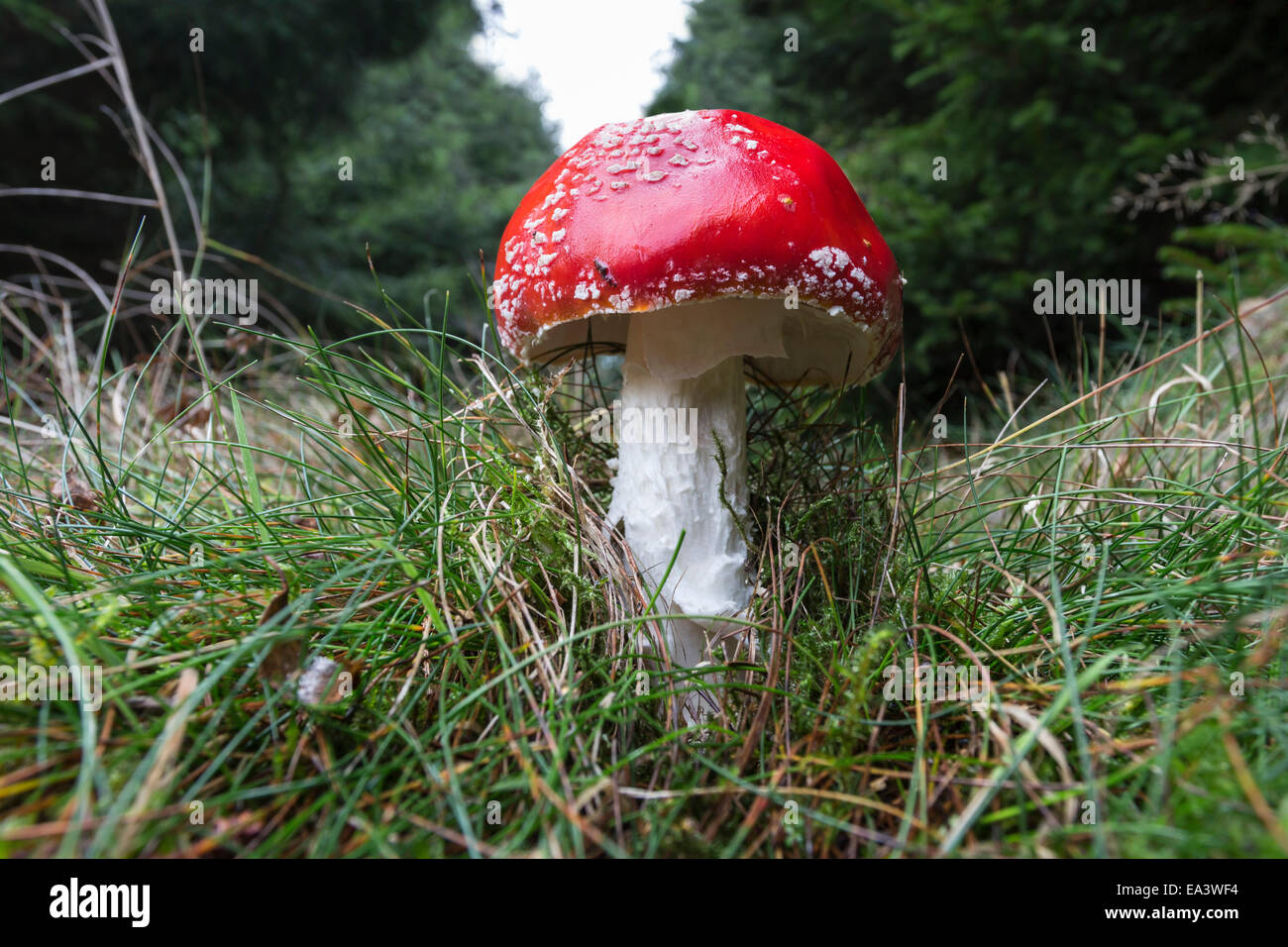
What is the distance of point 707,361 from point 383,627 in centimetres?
95

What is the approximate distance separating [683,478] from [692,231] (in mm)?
626

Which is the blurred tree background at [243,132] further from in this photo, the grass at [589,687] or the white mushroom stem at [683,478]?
the grass at [589,687]

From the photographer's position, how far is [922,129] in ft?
14.9

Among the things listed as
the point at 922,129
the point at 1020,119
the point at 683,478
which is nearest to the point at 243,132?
the point at 922,129

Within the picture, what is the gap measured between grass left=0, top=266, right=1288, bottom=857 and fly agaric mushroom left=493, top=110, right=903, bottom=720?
0.15 m

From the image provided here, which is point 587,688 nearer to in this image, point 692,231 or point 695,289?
point 695,289

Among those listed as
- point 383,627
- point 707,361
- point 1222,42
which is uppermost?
point 1222,42

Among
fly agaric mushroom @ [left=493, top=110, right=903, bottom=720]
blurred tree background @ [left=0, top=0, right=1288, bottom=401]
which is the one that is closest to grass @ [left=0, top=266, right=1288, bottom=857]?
fly agaric mushroom @ [left=493, top=110, right=903, bottom=720]

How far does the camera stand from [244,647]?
1.07 metres

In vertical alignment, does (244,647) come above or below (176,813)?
above

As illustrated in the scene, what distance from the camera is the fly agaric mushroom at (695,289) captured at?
1.45 metres

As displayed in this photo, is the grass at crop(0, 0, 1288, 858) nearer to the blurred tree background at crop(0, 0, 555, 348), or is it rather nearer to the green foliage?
the blurred tree background at crop(0, 0, 555, 348)
